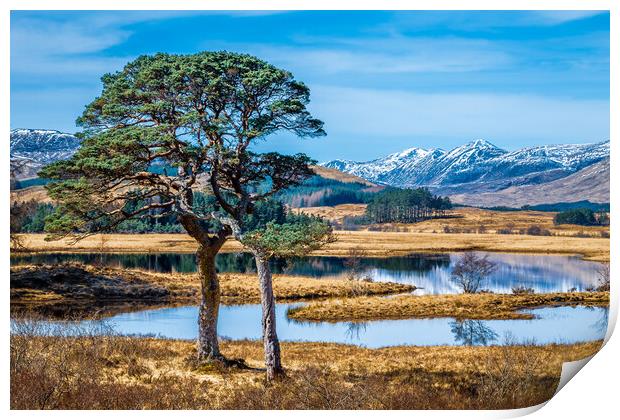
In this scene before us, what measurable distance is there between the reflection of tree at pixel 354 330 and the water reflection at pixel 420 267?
35.8 feet

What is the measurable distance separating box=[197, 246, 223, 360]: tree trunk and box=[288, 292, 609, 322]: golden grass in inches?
513

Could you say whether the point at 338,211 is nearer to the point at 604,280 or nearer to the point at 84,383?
the point at 604,280

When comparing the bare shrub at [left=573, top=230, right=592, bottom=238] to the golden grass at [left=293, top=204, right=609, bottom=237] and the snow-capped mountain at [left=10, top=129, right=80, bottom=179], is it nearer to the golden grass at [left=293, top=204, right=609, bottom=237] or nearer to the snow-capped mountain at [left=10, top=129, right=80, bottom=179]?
the golden grass at [left=293, top=204, right=609, bottom=237]

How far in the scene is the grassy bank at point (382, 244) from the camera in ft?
183

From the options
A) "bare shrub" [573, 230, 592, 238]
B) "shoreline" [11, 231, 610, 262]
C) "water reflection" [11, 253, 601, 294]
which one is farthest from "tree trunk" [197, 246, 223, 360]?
"shoreline" [11, 231, 610, 262]

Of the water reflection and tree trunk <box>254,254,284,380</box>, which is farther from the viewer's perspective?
the water reflection

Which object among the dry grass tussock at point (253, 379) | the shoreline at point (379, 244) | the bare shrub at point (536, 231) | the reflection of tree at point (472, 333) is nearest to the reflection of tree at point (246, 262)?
the shoreline at point (379, 244)

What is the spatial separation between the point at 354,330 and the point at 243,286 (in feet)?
41.0

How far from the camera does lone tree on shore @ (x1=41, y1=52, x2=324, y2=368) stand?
1353cm

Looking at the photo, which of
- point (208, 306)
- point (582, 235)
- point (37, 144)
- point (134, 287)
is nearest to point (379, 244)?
point (582, 235)

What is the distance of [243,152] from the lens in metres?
13.9

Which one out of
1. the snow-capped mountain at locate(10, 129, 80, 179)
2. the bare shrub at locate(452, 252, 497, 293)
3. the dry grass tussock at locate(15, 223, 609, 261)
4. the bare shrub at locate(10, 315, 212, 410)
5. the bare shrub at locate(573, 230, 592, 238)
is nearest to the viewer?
the bare shrub at locate(10, 315, 212, 410)

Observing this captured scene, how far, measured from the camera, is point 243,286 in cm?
3684

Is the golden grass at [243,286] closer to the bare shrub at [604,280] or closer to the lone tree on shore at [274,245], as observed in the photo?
the bare shrub at [604,280]
